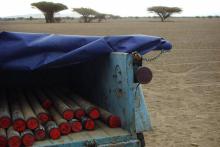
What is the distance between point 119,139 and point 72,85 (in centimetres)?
173

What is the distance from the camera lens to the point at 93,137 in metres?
3.37

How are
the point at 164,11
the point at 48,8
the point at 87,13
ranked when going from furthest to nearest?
the point at 87,13, the point at 164,11, the point at 48,8

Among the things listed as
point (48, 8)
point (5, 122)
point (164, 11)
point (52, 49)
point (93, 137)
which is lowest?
point (93, 137)

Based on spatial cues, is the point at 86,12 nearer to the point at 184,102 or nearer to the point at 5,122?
the point at 184,102

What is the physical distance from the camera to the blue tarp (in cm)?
349

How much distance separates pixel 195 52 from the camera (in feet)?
52.1

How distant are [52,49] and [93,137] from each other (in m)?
0.83

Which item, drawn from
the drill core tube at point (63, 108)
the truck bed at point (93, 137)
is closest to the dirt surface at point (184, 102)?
the drill core tube at point (63, 108)

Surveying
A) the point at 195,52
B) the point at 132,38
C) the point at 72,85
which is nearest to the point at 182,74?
the point at 195,52

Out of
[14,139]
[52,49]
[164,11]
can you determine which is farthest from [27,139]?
[164,11]

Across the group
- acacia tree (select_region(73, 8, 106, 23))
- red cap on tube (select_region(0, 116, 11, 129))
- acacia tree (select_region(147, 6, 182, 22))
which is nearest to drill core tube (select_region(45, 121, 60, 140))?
red cap on tube (select_region(0, 116, 11, 129))

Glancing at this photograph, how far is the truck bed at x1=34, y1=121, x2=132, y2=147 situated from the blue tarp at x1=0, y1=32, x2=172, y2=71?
0.61 metres

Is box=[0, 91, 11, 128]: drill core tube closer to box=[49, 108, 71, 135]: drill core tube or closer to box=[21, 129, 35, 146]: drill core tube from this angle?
box=[21, 129, 35, 146]: drill core tube

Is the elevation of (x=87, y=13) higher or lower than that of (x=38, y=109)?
higher
